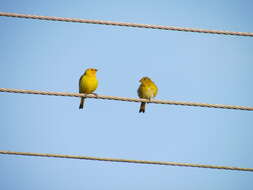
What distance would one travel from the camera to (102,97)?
6879 millimetres

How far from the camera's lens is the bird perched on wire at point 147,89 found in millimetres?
10344

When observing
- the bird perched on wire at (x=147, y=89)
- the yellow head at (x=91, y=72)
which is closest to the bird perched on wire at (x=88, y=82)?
the yellow head at (x=91, y=72)

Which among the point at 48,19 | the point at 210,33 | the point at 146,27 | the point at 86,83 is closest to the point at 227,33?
the point at 210,33

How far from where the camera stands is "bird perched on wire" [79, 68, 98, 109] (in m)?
10.1

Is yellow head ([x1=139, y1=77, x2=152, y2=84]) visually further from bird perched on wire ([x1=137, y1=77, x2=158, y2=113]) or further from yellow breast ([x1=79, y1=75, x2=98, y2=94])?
yellow breast ([x1=79, y1=75, x2=98, y2=94])

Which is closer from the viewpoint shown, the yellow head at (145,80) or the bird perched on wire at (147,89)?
the bird perched on wire at (147,89)

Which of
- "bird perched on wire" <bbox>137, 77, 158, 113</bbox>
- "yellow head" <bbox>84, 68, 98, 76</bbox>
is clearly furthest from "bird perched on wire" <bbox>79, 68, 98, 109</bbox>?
"bird perched on wire" <bbox>137, 77, 158, 113</bbox>

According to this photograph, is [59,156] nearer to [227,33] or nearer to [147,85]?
[227,33]

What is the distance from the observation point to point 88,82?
Result: 33.3ft

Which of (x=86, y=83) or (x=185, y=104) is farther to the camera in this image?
(x=86, y=83)

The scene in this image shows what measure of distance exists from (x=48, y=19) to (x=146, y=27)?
926 mm

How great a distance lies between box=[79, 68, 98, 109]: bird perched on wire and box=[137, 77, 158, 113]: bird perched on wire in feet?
2.47

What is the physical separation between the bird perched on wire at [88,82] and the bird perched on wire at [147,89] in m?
0.75

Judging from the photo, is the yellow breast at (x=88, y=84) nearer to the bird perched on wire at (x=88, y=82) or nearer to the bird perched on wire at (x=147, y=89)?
the bird perched on wire at (x=88, y=82)
